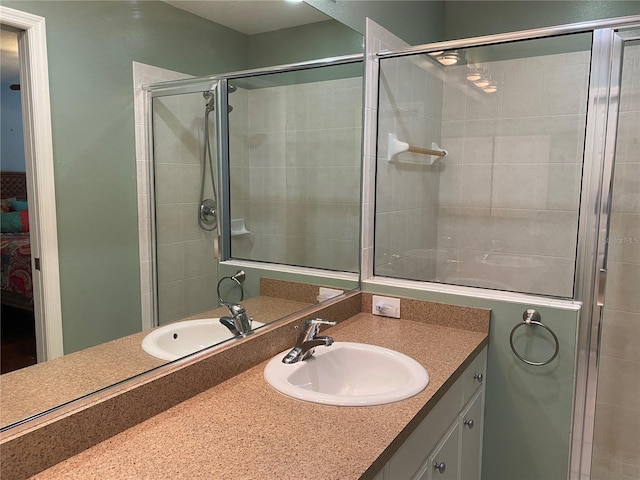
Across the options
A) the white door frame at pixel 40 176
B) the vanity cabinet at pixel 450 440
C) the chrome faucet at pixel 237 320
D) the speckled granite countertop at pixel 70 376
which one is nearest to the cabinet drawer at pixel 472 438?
the vanity cabinet at pixel 450 440

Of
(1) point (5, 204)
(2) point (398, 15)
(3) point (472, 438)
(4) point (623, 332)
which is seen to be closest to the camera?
(1) point (5, 204)

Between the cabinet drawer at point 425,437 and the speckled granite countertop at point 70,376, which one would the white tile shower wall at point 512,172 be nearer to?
the cabinet drawer at point 425,437

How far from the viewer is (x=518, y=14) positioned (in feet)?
9.18

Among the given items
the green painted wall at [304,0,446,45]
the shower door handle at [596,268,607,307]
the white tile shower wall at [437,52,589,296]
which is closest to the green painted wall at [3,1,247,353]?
the green painted wall at [304,0,446,45]

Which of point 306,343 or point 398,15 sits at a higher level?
point 398,15

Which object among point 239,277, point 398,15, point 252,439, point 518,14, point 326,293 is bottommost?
point 252,439

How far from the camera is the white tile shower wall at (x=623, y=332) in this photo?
2459mm

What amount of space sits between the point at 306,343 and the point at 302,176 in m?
0.76

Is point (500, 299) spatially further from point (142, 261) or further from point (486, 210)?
point (142, 261)

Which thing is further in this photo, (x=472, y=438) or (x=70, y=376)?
(x=472, y=438)

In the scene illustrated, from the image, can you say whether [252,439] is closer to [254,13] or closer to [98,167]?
[98,167]

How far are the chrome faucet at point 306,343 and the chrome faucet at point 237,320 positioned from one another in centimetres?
16

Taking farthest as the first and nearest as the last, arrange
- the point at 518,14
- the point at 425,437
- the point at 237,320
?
the point at 518,14, the point at 237,320, the point at 425,437

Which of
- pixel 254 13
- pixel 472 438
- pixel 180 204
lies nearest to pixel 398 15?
pixel 254 13
